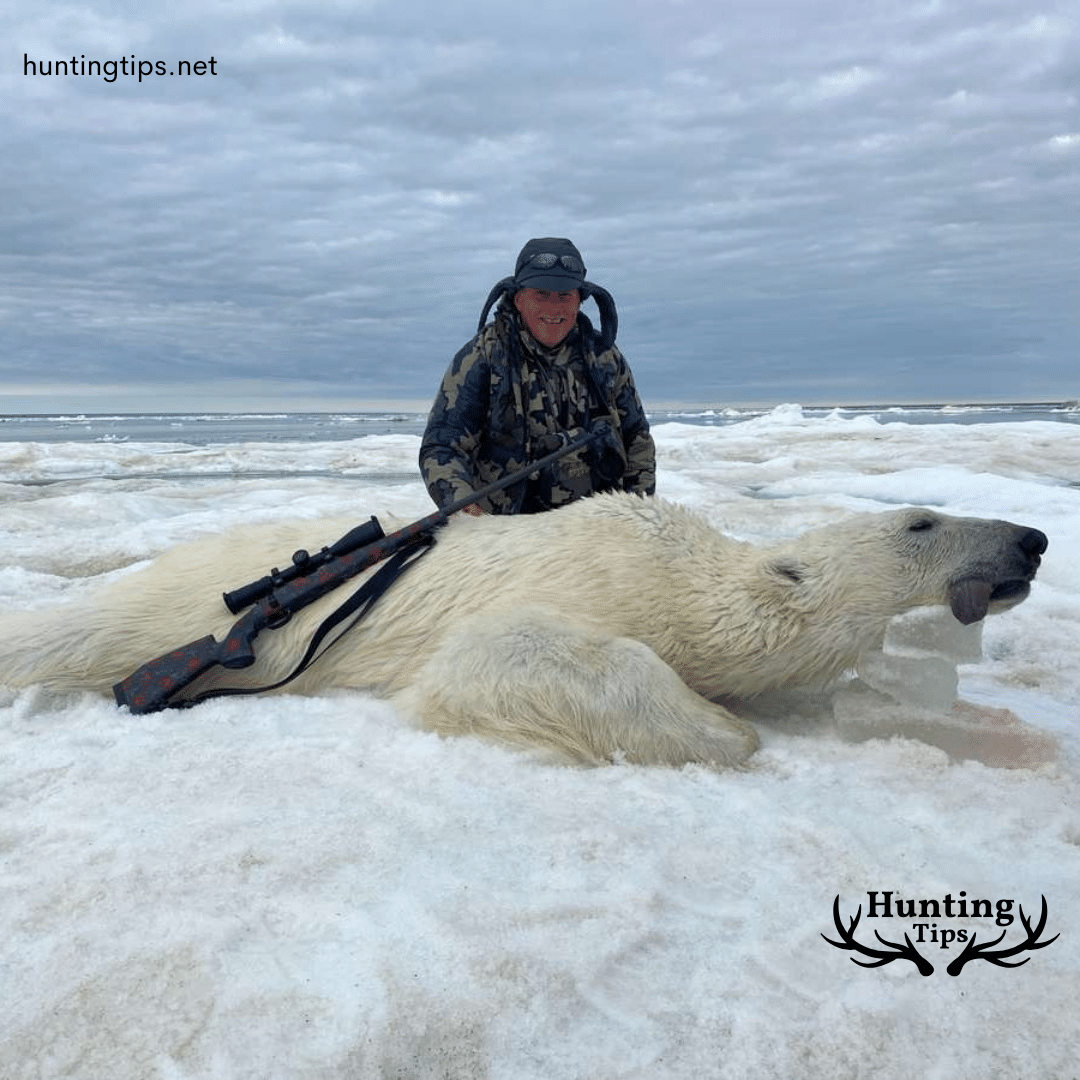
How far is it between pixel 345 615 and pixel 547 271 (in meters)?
2.32

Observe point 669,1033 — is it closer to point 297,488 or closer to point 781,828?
point 781,828

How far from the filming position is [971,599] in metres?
3.13

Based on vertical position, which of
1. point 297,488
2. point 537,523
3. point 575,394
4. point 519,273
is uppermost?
point 519,273

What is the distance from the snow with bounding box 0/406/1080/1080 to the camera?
1.50 metres

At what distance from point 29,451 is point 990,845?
22.2m

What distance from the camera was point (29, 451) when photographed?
67.8ft

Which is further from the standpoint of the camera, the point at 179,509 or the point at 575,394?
the point at 179,509

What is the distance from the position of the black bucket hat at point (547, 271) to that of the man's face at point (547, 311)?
5 centimetres

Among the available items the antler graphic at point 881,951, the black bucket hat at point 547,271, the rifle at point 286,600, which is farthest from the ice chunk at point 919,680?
the black bucket hat at point 547,271

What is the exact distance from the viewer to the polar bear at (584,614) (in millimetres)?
2955

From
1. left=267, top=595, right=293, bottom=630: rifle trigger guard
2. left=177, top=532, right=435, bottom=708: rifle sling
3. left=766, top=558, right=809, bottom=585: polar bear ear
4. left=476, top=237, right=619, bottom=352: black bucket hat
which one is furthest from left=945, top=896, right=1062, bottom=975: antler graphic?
left=476, top=237, right=619, bottom=352: black bucket hat

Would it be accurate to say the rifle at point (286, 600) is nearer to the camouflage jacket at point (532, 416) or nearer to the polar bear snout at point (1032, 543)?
the camouflage jacket at point (532, 416)

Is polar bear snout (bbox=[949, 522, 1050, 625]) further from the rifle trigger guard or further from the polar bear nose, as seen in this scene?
the rifle trigger guard

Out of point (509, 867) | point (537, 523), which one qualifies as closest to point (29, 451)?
point (537, 523)
